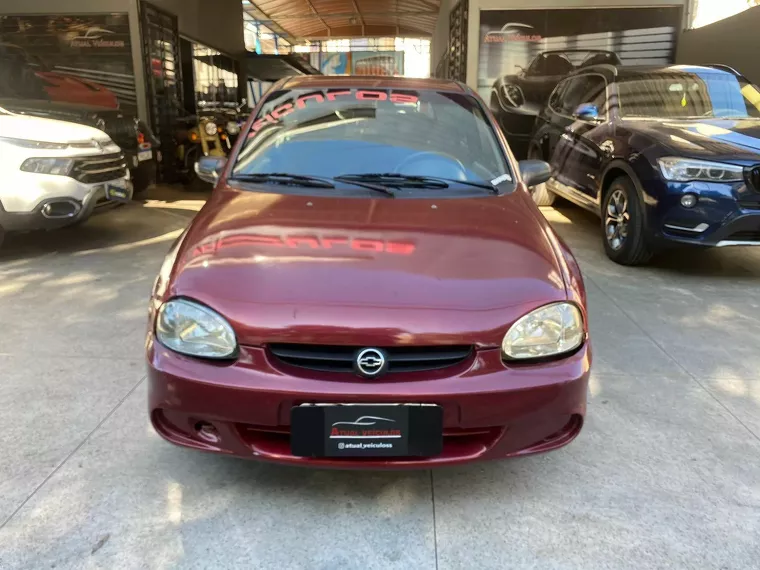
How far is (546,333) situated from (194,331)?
1188 millimetres

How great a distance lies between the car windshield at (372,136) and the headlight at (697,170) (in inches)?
86.1

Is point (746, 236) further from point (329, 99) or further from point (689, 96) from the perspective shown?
point (329, 99)

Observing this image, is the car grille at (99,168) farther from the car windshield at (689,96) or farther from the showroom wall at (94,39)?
the car windshield at (689,96)

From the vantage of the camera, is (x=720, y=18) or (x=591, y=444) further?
(x=720, y=18)

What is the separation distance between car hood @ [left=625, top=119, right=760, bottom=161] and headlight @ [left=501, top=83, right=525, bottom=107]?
5.42 m

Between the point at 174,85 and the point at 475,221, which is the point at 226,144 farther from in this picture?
the point at 475,221

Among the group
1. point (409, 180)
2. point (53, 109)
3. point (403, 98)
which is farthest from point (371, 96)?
point (53, 109)

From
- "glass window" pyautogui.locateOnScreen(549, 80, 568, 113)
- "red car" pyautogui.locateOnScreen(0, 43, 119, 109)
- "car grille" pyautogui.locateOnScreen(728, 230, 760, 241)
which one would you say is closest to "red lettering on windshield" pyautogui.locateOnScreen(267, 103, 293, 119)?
"car grille" pyautogui.locateOnScreen(728, 230, 760, 241)

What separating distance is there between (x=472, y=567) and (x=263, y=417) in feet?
2.73

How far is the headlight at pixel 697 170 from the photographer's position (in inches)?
191

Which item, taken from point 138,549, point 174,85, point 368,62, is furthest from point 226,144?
point 368,62

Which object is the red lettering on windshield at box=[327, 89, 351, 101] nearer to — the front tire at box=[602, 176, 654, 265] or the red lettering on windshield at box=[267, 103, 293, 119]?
the red lettering on windshield at box=[267, 103, 293, 119]

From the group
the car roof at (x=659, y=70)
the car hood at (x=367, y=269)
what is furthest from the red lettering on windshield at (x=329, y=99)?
the car roof at (x=659, y=70)

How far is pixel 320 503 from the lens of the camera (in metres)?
2.36
